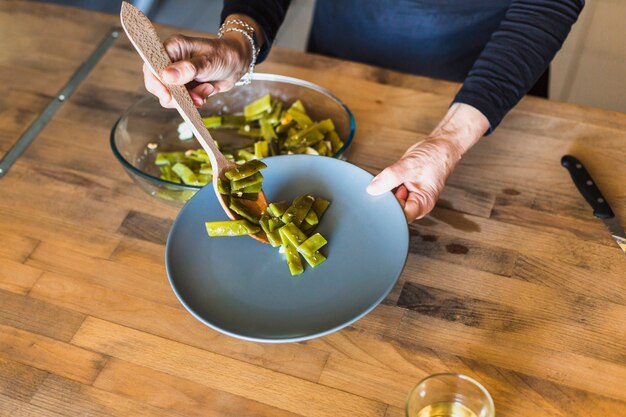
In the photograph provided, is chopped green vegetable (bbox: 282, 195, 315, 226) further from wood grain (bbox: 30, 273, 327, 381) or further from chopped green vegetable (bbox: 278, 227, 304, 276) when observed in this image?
wood grain (bbox: 30, 273, 327, 381)

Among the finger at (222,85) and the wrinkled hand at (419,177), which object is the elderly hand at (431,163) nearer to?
the wrinkled hand at (419,177)

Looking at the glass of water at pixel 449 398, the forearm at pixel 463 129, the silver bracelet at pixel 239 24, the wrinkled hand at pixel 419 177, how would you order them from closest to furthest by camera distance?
the glass of water at pixel 449 398
the wrinkled hand at pixel 419 177
the forearm at pixel 463 129
the silver bracelet at pixel 239 24

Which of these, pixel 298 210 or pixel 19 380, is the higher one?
pixel 298 210

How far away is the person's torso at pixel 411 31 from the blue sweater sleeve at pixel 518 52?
198 millimetres

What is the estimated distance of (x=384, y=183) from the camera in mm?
1104

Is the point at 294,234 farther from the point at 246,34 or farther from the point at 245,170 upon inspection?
the point at 246,34

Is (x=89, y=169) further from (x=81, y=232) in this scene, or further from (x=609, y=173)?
(x=609, y=173)

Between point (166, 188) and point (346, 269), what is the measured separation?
1.11 feet

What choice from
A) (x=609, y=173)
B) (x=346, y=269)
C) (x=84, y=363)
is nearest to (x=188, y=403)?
(x=84, y=363)

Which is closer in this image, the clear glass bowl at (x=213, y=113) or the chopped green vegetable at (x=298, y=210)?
the chopped green vegetable at (x=298, y=210)

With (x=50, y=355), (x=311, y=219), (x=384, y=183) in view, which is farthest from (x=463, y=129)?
(x=50, y=355)

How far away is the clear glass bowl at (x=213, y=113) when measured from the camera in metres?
1.30

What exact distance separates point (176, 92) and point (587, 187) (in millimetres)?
686

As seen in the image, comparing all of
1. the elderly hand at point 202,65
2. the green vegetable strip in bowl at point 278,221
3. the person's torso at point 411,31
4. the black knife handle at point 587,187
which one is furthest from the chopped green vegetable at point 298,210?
the person's torso at point 411,31
